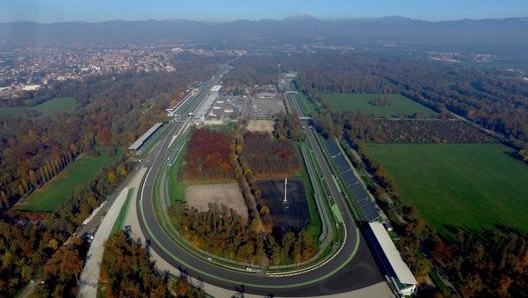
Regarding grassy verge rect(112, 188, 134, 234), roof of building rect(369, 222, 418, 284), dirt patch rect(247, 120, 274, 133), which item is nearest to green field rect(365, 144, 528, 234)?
roof of building rect(369, 222, 418, 284)

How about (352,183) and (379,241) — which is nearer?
(379,241)

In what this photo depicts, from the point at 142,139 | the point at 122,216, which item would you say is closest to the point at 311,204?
the point at 122,216

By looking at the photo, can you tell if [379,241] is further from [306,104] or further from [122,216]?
[306,104]

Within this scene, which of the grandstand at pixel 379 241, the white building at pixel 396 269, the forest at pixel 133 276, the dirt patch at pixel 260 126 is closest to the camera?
the forest at pixel 133 276

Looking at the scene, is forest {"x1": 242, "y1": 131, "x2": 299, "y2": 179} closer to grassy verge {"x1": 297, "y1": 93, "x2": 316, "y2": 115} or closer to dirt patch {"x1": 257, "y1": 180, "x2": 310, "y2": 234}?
dirt patch {"x1": 257, "y1": 180, "x2": 310, "y2": 234}

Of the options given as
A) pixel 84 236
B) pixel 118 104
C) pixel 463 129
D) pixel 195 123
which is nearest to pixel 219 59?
pixel 118 104

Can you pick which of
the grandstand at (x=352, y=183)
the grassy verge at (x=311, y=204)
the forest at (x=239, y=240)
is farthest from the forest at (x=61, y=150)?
the grandstand at (x=352, y=183)

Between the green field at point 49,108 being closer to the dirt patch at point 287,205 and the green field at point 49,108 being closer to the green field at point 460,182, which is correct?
the dirt patch at point 287,205
